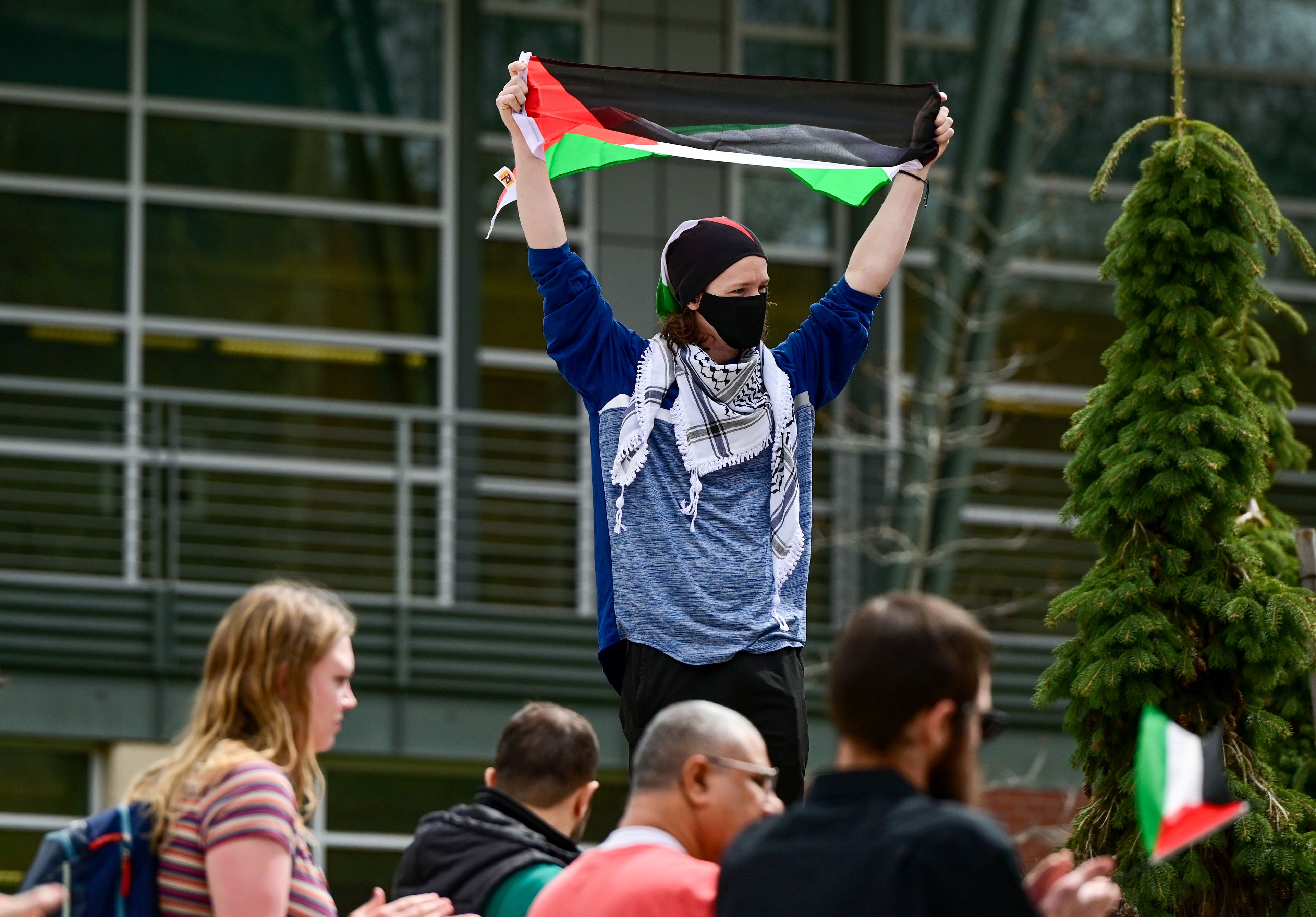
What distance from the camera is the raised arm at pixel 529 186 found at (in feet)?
16.5

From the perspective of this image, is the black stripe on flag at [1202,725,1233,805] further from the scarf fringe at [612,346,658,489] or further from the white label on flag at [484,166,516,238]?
the white label on flag at [484,166,516,238]

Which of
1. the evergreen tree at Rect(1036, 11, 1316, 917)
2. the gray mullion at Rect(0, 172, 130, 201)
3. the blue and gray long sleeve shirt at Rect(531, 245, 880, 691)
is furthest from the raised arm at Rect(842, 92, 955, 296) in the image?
the gray mullion at Rect(0, 172, 130, 201)

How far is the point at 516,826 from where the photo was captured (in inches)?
190

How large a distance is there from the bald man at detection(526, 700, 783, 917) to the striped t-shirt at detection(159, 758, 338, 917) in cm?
55

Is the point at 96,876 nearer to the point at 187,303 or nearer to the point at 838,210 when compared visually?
the point at 187,303

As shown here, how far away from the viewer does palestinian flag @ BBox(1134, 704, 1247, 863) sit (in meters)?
3.57

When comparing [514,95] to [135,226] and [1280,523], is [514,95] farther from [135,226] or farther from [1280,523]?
[135,226]

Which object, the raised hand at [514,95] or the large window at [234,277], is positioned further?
the large window at [234,277]

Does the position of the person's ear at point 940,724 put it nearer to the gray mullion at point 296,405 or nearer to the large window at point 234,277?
the gray mullion at point 296,405

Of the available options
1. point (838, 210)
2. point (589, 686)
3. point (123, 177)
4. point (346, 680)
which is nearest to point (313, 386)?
point (123, 177)

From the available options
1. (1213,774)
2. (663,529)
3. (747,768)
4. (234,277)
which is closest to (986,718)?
(1213,774)

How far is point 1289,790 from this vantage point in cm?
578

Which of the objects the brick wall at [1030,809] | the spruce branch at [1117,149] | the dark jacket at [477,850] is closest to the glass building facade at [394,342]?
the brick wall at [1030,809]

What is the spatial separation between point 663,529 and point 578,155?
1108 millimetres
